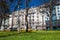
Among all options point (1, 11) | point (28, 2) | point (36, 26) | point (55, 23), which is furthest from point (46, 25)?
point (28, 2)

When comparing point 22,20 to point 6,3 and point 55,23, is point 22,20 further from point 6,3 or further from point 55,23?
point 6,3

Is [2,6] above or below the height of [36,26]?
above

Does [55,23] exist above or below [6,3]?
below

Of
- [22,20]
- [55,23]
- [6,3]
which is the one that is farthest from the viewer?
[22,20]

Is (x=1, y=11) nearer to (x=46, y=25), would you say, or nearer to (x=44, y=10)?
(x=44, y=10)

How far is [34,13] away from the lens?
93.8m

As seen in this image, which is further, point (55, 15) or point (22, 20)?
point (22, 20)

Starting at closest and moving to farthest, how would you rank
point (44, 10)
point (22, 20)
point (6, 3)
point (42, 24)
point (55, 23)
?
point (6, 3), point (44, 10), point (55, 23), point (42, 24), point (22, 20)

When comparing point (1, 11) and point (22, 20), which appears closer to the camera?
point (1, 11)

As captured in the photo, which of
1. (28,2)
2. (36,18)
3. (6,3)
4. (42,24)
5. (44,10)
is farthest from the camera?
(36,18)

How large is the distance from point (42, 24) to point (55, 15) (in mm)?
8927

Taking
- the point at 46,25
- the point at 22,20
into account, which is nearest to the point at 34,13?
the point at 22,20

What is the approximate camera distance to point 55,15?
81.5 m

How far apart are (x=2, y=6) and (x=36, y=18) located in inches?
1804
